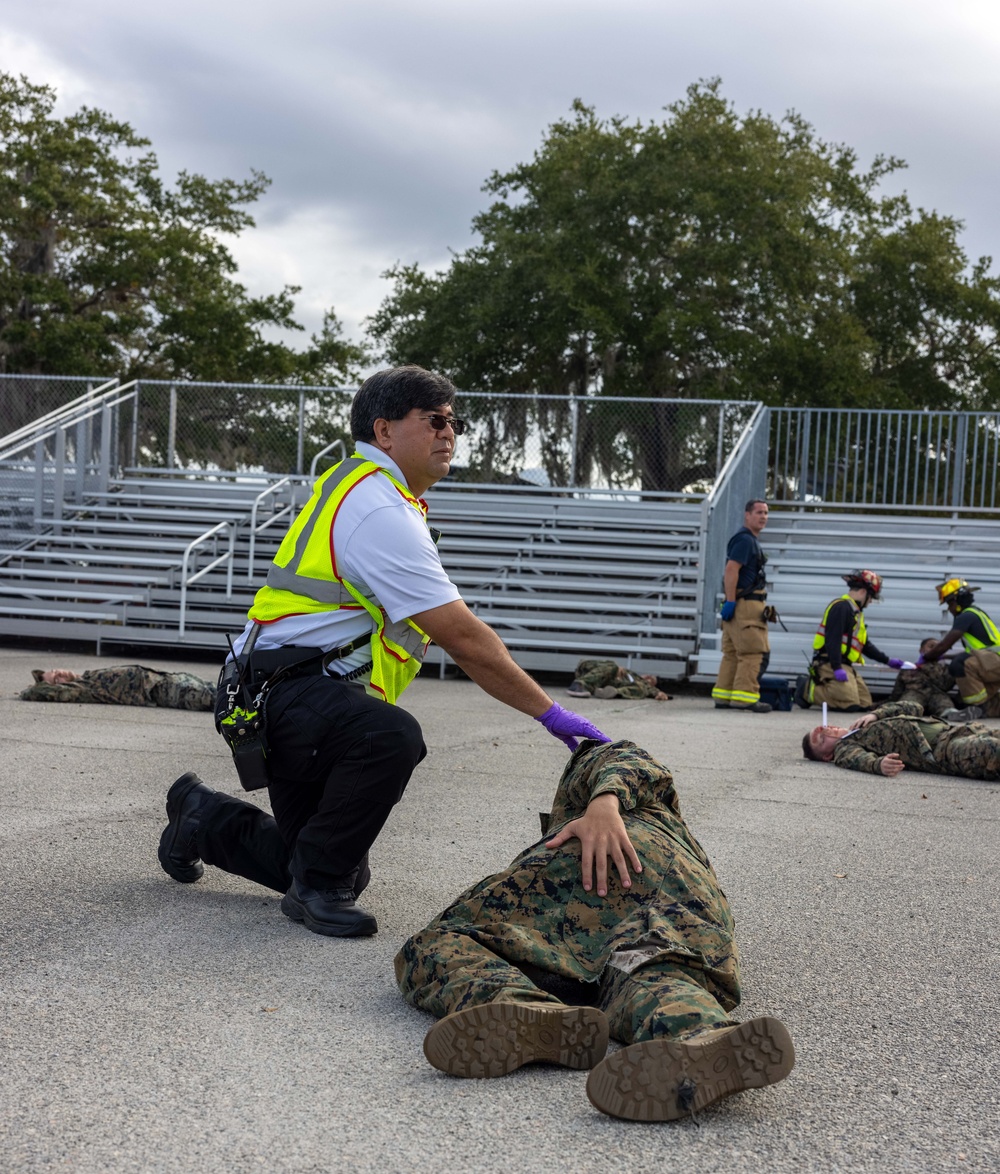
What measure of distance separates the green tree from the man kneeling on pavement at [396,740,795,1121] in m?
23.2

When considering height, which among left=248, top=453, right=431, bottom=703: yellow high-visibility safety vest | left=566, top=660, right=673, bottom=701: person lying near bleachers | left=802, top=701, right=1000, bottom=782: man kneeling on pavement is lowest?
left=566, top=660, right=673, bottom=701: person lying near bleachers

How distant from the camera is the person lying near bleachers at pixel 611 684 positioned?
12.2m

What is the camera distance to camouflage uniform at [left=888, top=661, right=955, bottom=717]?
467 inches

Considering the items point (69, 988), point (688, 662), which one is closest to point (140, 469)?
point (688, 662)

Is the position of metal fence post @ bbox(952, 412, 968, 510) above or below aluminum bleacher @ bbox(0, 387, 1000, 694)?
above

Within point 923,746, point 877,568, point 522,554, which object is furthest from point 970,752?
point 522,554

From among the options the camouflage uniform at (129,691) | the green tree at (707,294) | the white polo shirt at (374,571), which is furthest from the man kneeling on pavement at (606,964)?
the green tree at (707,294)

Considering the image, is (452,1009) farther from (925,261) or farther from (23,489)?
(925,261)

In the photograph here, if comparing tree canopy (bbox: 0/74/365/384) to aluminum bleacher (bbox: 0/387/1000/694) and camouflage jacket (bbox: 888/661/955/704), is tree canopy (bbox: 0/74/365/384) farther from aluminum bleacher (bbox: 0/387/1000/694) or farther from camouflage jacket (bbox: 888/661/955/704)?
camouflage jacket (bbox: 888/661/955/704)

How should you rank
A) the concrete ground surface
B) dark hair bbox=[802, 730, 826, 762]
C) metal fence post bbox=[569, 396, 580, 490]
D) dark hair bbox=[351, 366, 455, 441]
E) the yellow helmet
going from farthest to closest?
metal fence post bbox=[569, 396, 580, 490]
the yellow helmet
dark hair bbox=[802, 730, 826, 762]
dark hair bbox=[351, 366, 455, 441]
the concrete ground surface

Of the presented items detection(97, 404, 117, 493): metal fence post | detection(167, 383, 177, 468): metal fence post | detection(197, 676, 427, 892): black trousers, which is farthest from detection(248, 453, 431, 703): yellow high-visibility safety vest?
detection(167, 383, 177, 468): metal fence post

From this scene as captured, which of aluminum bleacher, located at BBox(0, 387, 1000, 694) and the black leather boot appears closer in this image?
the black leather boot

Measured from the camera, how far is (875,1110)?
2.48m

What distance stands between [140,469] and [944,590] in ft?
35.9
